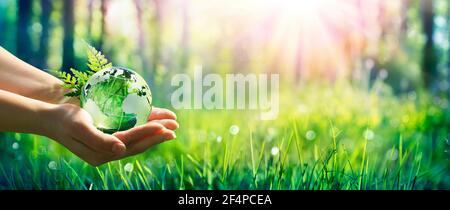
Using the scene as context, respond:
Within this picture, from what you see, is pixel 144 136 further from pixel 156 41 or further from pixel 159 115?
pixel 156 41

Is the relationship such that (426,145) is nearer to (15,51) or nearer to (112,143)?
(112,143)

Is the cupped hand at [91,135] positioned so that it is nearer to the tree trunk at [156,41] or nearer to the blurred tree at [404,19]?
the tree trunk at [156,41]

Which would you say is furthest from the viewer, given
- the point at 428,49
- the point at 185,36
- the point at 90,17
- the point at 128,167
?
the point at 428,49

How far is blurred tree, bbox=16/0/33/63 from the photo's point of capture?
1575 mm

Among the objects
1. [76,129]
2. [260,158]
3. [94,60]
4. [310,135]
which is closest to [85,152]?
[76,129]

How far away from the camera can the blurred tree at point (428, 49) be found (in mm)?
1703

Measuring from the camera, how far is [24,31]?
1652mm

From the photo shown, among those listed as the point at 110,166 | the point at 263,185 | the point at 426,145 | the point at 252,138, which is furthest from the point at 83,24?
the point at 426,145

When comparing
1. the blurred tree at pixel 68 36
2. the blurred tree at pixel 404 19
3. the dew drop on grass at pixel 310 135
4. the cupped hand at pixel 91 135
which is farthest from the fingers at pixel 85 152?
the blurred tree at pixel 404 19

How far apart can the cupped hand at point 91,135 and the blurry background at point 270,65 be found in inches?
12.8

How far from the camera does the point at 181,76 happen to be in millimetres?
1603

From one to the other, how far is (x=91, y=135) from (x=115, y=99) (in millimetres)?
118

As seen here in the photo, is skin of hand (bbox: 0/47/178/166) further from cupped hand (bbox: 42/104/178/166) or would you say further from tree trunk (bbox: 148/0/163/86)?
tree trunk (bbox: 148/0/163/86)

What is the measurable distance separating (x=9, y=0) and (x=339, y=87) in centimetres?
112
